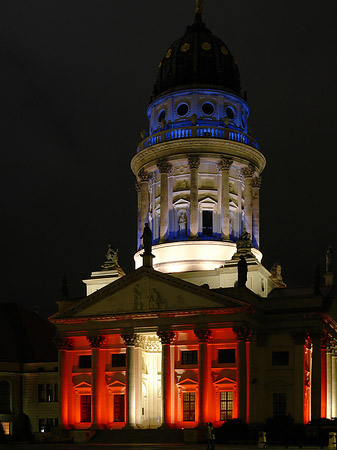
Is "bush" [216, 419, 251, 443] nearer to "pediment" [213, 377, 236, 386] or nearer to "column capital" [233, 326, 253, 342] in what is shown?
"pediment" [213, 377, 236, 386]

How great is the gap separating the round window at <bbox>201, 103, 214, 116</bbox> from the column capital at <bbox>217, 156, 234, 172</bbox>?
5196 millimetres

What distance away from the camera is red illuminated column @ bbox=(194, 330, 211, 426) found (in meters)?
71.2

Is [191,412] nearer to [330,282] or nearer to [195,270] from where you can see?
[195,270]

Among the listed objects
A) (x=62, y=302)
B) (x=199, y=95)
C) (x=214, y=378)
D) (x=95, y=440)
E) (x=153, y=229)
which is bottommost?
(x=95, y=440)

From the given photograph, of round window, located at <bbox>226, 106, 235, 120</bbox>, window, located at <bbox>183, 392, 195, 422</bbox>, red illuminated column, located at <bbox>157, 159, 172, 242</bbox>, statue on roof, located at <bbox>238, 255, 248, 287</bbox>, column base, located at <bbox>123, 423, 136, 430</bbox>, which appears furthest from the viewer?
round window, located at <bbox>226, 106, 235, 120</bbox>

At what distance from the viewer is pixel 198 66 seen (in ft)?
292

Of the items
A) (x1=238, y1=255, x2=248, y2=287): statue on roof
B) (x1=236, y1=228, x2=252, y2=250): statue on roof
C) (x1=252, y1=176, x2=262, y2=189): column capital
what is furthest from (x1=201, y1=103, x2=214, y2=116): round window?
(x1=238, y1=255, x2=248, y2=287): statue on roof

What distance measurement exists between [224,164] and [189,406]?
23.3 m

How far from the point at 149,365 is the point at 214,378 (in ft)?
25.4

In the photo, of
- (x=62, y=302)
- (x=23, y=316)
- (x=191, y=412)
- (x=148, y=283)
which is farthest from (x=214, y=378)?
Answer: (x=23, y=316)

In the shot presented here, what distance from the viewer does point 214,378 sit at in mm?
72812

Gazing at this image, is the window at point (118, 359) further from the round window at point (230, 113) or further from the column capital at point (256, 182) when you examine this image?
the round window at point (230, 113)

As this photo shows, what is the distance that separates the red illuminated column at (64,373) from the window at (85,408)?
4.68 ft

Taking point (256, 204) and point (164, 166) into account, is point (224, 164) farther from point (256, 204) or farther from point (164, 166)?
point (256, 204)
